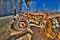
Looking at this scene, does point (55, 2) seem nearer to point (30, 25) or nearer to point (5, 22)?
point (30, 25)

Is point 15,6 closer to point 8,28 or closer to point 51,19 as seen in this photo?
point 8,28

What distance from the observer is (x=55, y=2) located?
1.83 metres

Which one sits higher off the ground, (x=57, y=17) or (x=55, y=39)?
(x=57, y=17)

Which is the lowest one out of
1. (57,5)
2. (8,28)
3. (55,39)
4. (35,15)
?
(55,39)

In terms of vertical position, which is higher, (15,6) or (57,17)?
(15,6)

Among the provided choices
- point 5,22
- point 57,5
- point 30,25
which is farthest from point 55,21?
point 5,22

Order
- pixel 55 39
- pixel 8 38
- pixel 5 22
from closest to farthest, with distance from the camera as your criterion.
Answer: pixel 8 38
pixel 5 22
pixel 55 39

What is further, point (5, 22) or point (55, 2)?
point (55, 2)

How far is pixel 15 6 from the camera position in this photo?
1.79 m

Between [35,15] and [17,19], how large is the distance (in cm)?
23

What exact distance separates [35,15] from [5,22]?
1.19ft

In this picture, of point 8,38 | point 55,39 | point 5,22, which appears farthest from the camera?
point 55,39

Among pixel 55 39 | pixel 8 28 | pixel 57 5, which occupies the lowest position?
pixel 55 39

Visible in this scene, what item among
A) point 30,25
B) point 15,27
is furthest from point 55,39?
point 15,27
